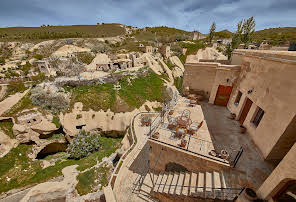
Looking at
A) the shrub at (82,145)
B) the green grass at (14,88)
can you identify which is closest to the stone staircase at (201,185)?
the shrub at (82,145)

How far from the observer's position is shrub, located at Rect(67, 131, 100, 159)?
58.1 ft

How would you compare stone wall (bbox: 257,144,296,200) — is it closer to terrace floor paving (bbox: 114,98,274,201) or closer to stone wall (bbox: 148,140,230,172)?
terrace floor paving (bbox: 114,98,274,201)

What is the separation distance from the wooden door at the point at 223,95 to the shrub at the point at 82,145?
17.9 m

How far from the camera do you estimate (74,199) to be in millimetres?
10648

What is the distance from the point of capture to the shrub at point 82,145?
17703 millimetres

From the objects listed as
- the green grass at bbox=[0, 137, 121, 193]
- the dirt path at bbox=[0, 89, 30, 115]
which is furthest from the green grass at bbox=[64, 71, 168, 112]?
the green grass at bbox=[0, 137, 121, 193]

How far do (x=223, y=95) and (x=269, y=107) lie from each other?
215 inches

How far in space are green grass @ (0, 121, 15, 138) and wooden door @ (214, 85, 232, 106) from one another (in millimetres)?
27150

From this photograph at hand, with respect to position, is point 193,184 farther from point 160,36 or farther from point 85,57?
point 160,36

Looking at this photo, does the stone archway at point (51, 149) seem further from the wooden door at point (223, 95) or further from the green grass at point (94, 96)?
the wooden door at point (223, 95)

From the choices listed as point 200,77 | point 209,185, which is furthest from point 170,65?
point 209,185

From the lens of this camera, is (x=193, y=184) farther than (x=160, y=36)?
No

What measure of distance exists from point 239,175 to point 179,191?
317 cm

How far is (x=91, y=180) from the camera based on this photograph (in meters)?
12.3
